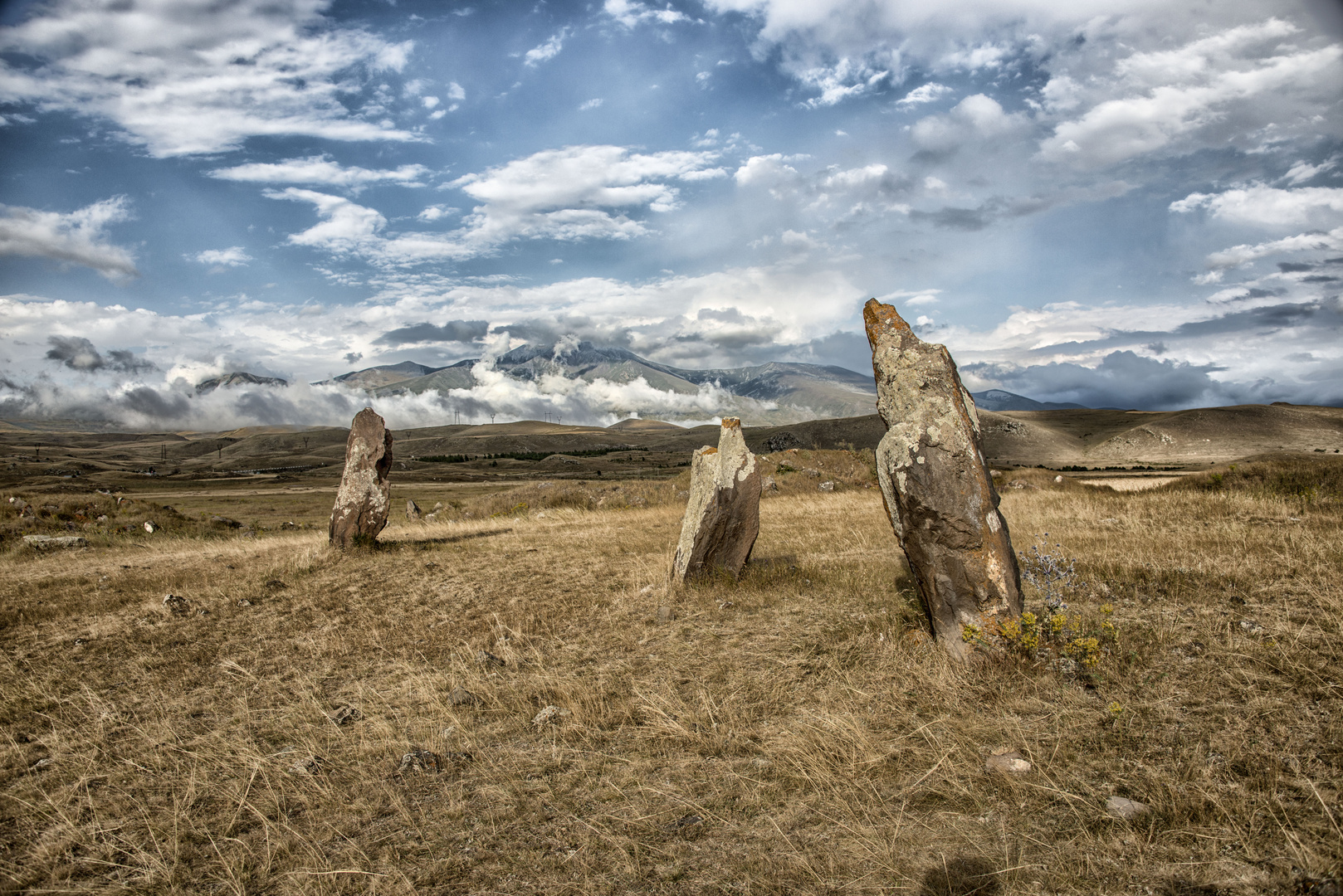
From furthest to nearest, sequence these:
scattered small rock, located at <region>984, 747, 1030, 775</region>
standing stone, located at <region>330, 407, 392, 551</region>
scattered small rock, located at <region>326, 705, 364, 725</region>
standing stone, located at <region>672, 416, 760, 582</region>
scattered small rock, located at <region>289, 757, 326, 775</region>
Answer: standing stone, located at <region>330, 407, 392, 551</region>
standing stone, located at <region>672, 416, 760, 582</region>
scattered small rock, located at <region>326, 705, 364, 725</region>
scattered small rock, located at <region>289, 757, 326, 775</region>
scattered small rock, located at <region>984, 747, 1030, 775</region>

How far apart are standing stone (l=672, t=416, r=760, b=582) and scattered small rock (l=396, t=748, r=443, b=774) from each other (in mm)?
5488

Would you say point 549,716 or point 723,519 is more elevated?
point 723,519

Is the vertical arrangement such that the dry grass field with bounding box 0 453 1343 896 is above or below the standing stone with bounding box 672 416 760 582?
below

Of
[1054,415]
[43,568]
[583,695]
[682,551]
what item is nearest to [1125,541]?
[682,551]

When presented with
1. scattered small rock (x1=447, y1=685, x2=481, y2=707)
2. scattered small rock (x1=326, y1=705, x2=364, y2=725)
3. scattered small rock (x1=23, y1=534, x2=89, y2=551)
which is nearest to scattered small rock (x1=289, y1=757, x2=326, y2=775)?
scattered small rock (x1=326, y1=705, x2=364, y2=725)

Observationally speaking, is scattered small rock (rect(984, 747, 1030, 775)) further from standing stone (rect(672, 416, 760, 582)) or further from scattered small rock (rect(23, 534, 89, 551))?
scattered small rock (rect(23, 534, 89, 551))

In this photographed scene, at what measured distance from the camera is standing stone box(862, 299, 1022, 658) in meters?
6.22

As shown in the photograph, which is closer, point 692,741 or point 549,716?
point 692,741

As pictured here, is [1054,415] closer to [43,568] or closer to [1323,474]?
[1323,474]

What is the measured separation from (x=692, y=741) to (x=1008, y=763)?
2211mm

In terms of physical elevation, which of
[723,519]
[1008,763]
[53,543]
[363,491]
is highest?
[363,491]

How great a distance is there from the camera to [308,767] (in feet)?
16.6

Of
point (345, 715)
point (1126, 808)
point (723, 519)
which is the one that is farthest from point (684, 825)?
point (723, 519)

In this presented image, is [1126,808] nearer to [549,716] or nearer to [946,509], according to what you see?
[946,509]
